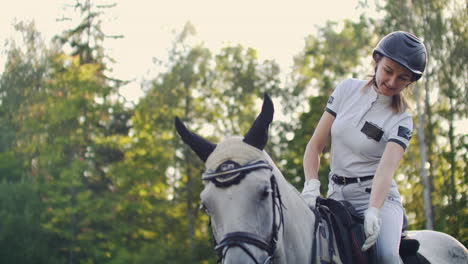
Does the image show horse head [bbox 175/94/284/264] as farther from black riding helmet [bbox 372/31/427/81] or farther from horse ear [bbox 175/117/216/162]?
black riding helmet [bbox 372/31/427/81]

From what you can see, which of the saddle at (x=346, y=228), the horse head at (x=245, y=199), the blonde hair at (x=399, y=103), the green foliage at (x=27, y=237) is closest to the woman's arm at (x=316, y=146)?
the saddle at (x=346, y=228)

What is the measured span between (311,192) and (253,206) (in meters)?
1.15

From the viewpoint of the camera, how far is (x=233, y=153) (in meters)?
3.83

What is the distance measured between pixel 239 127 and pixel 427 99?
10976mm

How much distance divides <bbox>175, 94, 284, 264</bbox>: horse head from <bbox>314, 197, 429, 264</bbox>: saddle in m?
0.72

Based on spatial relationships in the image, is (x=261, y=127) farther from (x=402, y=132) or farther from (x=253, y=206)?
(x=402, y=132)

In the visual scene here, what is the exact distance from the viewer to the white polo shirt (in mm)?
4629

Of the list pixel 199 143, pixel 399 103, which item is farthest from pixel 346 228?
pixel 199 143

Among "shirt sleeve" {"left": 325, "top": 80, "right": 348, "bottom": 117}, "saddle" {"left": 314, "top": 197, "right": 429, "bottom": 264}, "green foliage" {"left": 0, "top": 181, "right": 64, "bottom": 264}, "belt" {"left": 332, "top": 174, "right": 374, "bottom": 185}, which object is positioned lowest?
"green foliage" {"left": 0, "top": 181, "right": 64, "bottom": 264}

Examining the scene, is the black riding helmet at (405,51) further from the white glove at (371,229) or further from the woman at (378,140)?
the white glove at (371,229)

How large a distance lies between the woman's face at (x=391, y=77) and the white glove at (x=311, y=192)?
882 mm

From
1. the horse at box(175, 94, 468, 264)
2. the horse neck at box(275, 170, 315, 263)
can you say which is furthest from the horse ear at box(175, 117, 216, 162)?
the horse neck at box(275, 170, 315, 263)

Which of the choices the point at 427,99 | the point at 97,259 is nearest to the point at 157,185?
the point at 97,259

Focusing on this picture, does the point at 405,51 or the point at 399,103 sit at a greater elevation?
the point at 405,51
